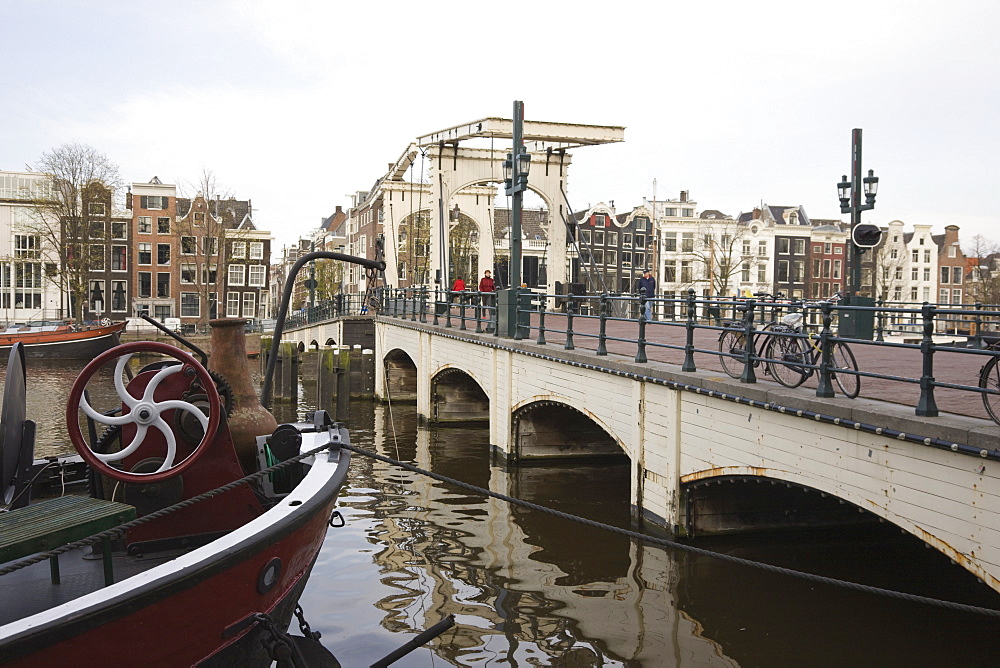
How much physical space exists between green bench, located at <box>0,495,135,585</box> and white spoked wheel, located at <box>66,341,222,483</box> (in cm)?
38

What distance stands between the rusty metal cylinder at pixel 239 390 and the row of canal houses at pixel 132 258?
43.5m

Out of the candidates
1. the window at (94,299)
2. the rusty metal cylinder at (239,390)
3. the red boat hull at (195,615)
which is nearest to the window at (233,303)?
the window at (94,299)

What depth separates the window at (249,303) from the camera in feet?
189

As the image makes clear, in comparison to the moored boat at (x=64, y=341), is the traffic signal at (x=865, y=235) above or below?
above

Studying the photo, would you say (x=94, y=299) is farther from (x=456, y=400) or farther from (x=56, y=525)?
(x=56, y=525)

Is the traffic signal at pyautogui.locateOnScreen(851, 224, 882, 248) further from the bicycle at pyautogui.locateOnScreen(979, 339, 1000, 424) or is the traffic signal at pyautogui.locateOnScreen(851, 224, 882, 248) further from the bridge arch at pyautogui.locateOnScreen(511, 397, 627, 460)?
the bicycle at pyautogui.locateOnScreen(979, 339, 1000, 424)

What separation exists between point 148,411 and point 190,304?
52.6 m

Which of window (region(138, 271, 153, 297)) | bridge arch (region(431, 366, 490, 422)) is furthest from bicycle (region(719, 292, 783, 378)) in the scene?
window (region(138, 271, 153, 297))

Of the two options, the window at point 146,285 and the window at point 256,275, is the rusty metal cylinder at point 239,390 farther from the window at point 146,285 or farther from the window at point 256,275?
the window at point 256,275

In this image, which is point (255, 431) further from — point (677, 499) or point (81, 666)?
point (677, 499)

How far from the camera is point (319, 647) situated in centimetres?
616

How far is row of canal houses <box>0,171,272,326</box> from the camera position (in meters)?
50.2

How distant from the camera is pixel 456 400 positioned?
20.0 meters

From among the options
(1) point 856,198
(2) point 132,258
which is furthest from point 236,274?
(1) point 856,198
